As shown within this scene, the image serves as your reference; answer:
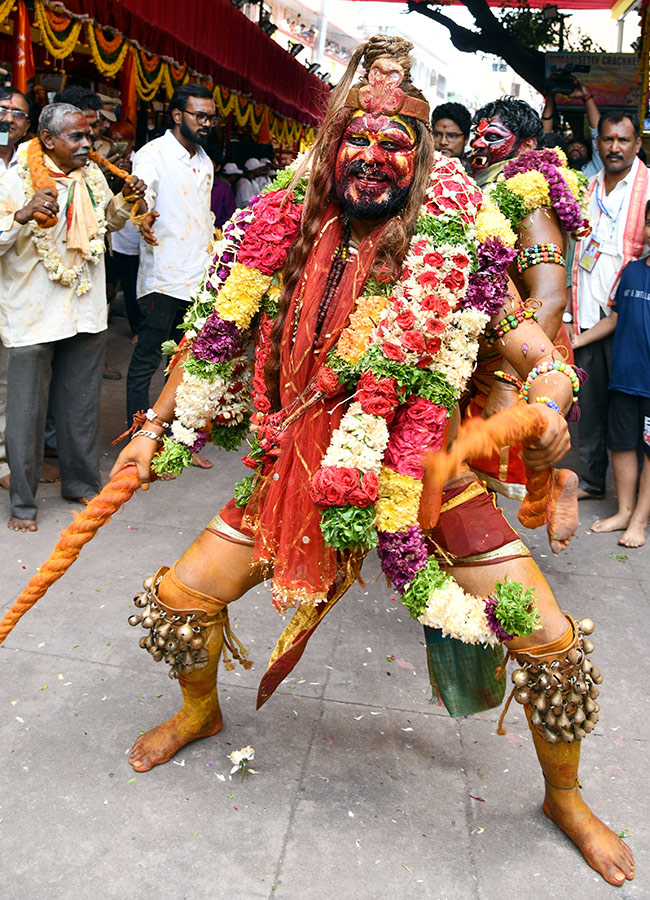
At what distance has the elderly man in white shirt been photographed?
14.9ft

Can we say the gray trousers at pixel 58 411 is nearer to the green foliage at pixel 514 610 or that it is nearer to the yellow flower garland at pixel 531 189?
the yellow flower garland at pixel 531 189

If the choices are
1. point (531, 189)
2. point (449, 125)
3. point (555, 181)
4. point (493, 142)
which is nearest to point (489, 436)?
point (531, 189)

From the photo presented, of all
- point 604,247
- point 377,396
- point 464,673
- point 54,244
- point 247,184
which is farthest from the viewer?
point 247,184

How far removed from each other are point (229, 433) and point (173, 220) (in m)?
3.18

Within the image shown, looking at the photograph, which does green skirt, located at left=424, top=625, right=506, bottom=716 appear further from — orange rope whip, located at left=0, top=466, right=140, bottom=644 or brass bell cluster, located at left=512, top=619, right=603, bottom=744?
orange rope whip, located at left=0, top=466, right=140, bottom=644

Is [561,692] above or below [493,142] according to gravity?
below

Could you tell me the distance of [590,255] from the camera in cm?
578

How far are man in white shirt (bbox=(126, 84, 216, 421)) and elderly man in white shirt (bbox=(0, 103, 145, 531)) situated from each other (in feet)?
2.14

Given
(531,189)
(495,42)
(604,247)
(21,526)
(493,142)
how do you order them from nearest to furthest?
(531,189) < (493,142) < (21,526) < (604,247) < (495,42)

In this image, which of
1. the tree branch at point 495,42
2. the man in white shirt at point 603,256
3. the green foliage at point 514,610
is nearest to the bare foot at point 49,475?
the man in white shirt at point 603,256

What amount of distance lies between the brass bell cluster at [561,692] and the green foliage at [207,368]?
1.25 meters

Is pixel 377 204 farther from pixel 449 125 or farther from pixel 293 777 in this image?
pixel 449 125

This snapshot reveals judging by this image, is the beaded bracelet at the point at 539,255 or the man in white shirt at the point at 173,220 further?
the man in white shirt at the point at 173,220

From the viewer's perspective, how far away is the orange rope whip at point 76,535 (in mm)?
2668
